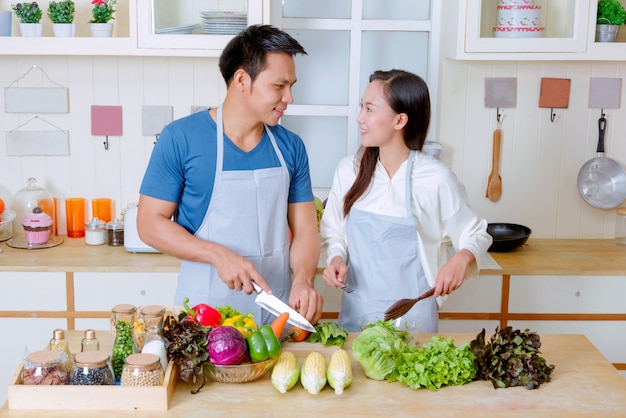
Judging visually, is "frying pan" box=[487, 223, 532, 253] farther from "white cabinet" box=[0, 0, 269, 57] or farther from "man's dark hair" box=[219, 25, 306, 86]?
"man's dark hair" box=[219, 25, 306, 86]

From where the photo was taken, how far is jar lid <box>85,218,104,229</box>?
359cm

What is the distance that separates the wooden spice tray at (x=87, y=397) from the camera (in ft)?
6.05

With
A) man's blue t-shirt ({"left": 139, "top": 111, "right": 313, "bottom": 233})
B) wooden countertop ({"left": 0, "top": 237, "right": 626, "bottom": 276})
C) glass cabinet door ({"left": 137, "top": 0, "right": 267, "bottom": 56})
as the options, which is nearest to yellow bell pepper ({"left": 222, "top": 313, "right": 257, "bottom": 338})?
man's blue t-shirt ({"left": 139, "top": 111, "right": 313, "bottom": 233})

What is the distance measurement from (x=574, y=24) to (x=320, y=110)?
1.13 metres

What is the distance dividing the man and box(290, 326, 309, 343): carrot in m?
0.09

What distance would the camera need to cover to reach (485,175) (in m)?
3.85

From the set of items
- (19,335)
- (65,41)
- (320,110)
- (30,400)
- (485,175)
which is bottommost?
(19,335)

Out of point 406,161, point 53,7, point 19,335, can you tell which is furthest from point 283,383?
point 53,7

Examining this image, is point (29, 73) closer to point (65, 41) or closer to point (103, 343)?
point (65, 41)

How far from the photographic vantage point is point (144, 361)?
A: 73.4 inches

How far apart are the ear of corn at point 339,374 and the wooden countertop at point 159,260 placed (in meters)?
1.35

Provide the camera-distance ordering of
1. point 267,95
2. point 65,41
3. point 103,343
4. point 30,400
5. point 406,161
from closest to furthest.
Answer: point 30,400 → point 103,343 → point 267,95 → point 406,161 → point 65,41

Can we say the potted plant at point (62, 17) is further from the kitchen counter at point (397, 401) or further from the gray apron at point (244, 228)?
the kitchen counter at point (397, 401)

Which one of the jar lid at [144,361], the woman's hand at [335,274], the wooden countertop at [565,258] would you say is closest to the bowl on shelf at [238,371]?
the jar lid at [144,361]
